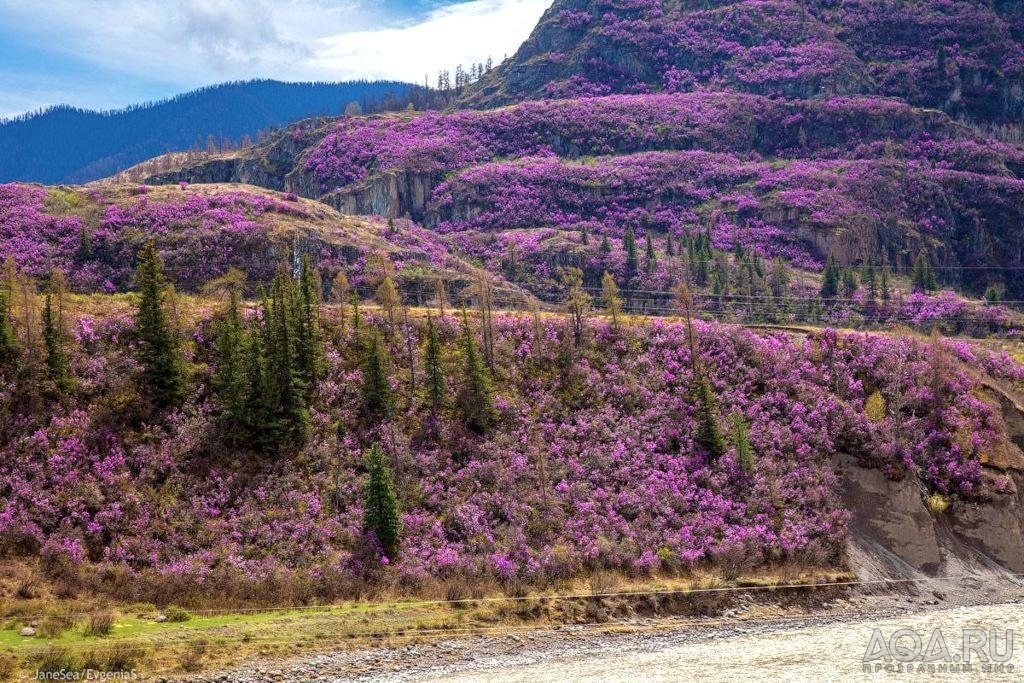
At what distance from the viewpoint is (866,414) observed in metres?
61.2

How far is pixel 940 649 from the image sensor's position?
39.1 meters

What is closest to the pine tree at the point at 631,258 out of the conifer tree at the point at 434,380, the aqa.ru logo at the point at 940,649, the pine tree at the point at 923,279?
the pine tree at the point at 923,279

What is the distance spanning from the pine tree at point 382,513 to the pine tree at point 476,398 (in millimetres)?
11637

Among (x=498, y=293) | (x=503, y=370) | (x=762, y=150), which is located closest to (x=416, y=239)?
(x=498, y=293)

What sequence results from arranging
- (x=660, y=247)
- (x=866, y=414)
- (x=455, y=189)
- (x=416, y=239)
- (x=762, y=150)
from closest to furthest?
(x=866, y=414), (x=416, y=239), (x=660, y=247), (x=455, y=189), (x=762, y=150)

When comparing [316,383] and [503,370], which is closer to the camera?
[316,383]

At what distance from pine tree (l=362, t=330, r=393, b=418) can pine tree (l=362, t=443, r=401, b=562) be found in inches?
391

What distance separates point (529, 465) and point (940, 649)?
25.3 metres

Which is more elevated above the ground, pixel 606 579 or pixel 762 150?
pixel 762 150

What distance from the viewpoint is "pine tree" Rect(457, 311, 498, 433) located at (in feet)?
185

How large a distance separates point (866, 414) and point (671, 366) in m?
14.9

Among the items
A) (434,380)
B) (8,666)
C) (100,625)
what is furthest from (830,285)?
(8,666)

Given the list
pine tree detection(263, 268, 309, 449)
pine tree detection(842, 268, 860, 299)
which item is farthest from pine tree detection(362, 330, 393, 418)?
pine tree detection(842, 268, 860, 299)

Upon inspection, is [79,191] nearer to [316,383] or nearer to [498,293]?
[498,293]
